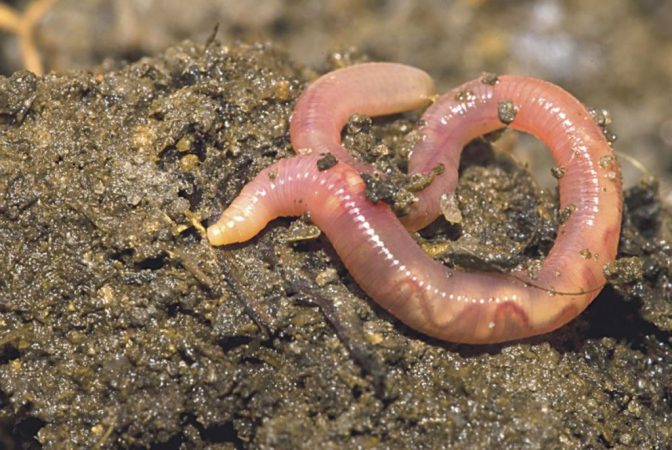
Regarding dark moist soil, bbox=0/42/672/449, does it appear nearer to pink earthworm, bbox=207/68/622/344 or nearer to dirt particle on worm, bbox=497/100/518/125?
pink earthworm, bbox=207/68/622/344

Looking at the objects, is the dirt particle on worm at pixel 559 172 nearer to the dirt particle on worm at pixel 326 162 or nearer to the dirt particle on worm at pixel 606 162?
the dirt particle on worm at pixel 606 162

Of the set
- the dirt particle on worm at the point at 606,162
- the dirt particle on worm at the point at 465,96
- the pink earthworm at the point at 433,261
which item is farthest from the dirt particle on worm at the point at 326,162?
the dirt particle on worm at the point at 606,162

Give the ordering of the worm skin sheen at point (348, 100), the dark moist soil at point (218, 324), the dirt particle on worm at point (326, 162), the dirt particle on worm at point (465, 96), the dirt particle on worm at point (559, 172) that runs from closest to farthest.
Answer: the dark moist soil at point (218, 324)
the dirt particle on worm at point (326, 162)
the worm skin sheen at point (348, 100)
the dirt particle on worm at point (559, 172)
the dirt particle on worm at point (465, 96)

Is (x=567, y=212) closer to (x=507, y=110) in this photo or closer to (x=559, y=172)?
(x=559, y=172)

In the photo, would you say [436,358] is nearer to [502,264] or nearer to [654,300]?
[502,264]

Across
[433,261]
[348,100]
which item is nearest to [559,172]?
[433,261]

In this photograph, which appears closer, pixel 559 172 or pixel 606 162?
pixel 606 162
